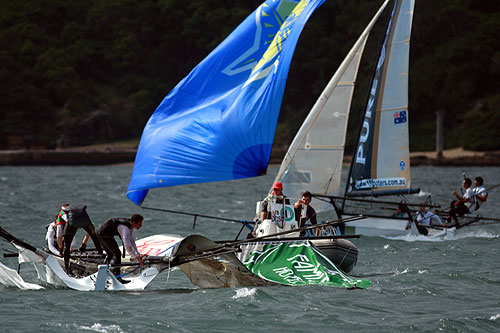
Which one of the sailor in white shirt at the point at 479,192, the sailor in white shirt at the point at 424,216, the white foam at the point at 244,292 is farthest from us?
the sailor in white shirt at the point at 479,192

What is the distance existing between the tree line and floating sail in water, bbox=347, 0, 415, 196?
5334 cm

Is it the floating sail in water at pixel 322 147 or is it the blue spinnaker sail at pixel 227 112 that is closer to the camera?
the blue spinnaker sail at pixel 227 112

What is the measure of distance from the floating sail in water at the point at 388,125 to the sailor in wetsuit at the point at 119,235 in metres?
10.3

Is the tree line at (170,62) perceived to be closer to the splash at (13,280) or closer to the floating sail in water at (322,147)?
the floating sail in water at (322,147)

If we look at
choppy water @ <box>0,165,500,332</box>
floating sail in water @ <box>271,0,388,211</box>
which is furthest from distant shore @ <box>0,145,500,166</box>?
choppy water @ <box>0,165,500,332</box>

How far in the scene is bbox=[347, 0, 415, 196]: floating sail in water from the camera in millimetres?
22734

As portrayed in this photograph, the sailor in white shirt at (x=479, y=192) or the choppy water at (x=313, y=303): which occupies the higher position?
the sailor in white shirt at (x=479, y=192)

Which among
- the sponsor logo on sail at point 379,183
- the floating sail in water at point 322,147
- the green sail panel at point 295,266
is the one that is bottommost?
the green sail panel at point 295,266

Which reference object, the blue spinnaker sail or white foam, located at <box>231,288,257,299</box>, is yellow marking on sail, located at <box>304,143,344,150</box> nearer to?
the blue spinnaker sail

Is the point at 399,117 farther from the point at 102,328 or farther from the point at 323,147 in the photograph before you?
the point at 102,328

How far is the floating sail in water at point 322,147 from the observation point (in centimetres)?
2045

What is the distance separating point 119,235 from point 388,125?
11267 millimetres

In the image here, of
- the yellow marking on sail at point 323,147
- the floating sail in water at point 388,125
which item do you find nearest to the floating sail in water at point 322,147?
the yellow marking on sail at point 323,147

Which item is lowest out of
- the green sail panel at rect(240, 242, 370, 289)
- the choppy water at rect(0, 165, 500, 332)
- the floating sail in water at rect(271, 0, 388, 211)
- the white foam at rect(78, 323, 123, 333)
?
the white foam at rect(78, 323, 123, 333)
